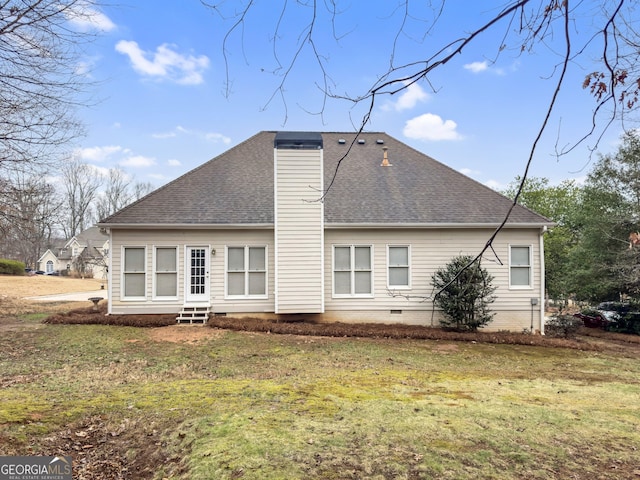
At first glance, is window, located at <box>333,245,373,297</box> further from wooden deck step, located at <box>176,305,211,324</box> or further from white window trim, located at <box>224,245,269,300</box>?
wooden deck step, located at <box>176,305,211,324</box>

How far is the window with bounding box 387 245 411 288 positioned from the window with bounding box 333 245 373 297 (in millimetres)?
657

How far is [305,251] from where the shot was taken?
12.4 meters

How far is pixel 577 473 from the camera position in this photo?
327cm

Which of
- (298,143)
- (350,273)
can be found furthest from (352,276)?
(298,143)

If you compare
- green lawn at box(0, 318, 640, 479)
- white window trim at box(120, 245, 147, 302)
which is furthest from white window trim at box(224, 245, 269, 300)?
green lawn at box(0, 318, 640, 479)

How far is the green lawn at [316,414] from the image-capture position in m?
3.35

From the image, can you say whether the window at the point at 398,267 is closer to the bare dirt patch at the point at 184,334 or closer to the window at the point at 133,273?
the bare dirt patch at the point at 184,334

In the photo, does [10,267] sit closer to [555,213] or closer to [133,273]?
[133,273]

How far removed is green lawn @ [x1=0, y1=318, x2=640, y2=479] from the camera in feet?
11.0

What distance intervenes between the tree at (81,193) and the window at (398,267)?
48372 mm

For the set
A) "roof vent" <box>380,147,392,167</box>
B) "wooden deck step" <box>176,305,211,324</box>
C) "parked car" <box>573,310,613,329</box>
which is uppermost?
"roof vent" <box>380,147,392,167</box>

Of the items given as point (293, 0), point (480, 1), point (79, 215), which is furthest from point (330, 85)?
point (79, 215)

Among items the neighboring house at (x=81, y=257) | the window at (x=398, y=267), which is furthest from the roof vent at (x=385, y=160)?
the neighboring house at (x=81, y=257)

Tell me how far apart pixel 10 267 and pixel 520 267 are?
42.9 metres
